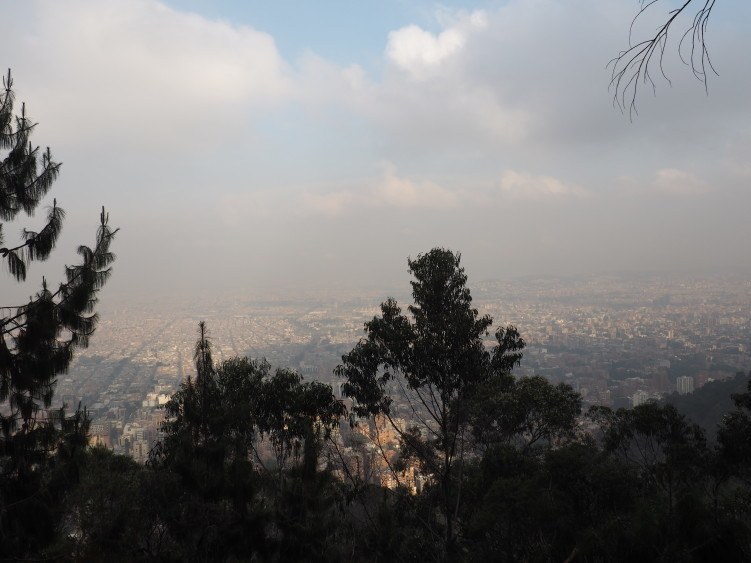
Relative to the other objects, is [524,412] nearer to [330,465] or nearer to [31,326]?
[330,465]

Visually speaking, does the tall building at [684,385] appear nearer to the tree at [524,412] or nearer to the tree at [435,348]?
the tree at [524,412]

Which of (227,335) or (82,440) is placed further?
(227,335)

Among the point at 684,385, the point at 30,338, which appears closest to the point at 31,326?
the point at 30,338

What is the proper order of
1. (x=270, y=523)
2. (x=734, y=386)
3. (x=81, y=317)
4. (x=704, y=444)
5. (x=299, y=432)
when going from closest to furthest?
(x=81, y=317)
(x=270, y=523)
(x=299, y=432)
(x=704, y=444)
(x=734, y=386)

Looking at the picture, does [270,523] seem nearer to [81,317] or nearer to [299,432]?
[299,432]

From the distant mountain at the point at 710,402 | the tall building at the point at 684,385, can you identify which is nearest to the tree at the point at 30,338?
the distant mountain at the point at 710,402

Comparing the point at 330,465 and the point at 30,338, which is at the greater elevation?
the point at 30,338

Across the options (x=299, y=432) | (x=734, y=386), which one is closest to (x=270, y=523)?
(x=299, y=432)

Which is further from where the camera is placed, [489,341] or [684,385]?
[489,341]

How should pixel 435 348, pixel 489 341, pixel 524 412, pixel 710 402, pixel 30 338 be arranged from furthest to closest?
pixel 489 341 → pixel 710 402 → pixel 524 412 → pixel 435 348 → pixel 30 338
